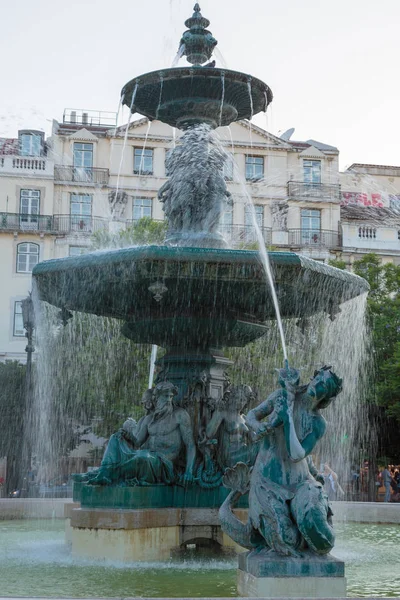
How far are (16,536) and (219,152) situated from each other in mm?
5383

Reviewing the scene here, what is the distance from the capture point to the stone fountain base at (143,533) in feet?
28.9

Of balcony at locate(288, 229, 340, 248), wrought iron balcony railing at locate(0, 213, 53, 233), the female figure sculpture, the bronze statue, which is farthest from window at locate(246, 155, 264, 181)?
the bronze statue

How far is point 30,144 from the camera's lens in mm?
45406

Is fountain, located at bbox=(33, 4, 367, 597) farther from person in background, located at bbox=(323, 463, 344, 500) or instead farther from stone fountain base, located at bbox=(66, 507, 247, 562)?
person in background, located at bbox=(323, 463, 344, 500)

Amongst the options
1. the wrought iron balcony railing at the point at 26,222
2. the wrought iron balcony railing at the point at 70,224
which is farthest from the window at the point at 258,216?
the wrought iron balcony railing at the point at 26,222

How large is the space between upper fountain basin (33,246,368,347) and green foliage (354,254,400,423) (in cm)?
1710

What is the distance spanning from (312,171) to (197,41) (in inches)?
1363

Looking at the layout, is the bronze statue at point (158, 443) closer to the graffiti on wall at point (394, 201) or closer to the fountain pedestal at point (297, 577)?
the fountain pedestal at point (297, 577)

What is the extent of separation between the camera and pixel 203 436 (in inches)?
396

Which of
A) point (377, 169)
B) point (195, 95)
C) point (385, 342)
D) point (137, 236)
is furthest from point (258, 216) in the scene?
point (195, 95)

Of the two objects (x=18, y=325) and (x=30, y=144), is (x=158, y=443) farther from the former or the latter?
(x=30, y=144)

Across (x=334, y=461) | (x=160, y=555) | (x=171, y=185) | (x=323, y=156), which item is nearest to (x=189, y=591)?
(x=160, y=555)

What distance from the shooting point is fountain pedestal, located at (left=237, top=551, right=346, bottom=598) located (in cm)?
619

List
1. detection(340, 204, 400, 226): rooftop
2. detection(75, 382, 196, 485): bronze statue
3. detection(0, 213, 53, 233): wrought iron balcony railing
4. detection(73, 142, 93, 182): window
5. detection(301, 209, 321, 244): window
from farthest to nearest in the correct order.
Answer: detection(340, 204, 400, 226): rooftop → detection(301, 209, 321, 244): window → detection(73, 142, 93, 182): window → detection(0, 213, 53, 233): wrought iron balcony railing → detection(75, 382, 196, 485): bronze statue
